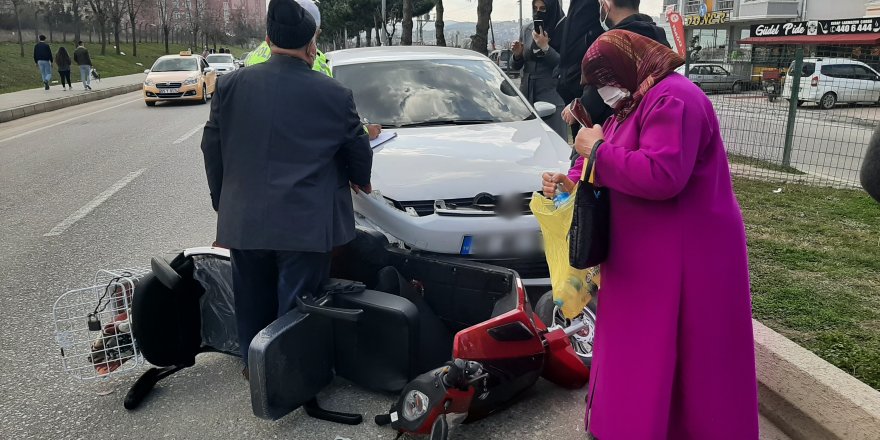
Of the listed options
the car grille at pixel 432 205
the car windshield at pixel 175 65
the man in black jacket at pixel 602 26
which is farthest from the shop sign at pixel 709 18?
the car grille at pixel 432 205

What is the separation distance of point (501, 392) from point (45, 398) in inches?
86.9

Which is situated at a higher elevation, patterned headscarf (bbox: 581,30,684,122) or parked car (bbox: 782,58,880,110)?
patterned headscarf (bbox: 581,30,684,122)

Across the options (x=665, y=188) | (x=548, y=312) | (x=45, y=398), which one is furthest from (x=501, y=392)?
(x=45, y=398)

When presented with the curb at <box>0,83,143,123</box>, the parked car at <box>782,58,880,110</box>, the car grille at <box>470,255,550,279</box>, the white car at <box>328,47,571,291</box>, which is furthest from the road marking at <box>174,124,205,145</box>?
the parked car at <box>782,58,880,110</box>

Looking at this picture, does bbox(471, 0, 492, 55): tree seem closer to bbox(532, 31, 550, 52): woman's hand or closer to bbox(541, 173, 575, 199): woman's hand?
bbox(532, 31, 550, 52): woman's hand

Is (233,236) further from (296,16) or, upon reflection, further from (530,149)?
(530,149)

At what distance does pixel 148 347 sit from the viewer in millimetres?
3193

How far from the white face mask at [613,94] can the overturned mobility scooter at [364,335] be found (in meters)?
1.01

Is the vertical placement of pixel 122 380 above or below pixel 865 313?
below

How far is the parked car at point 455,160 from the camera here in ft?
13.0

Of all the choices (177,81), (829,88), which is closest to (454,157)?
(829,88)

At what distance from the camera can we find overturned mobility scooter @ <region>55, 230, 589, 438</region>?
2.78m

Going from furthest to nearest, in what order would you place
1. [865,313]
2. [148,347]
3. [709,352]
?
[865,313] < [148,347] < [709,352]

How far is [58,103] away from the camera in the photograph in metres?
20.4
